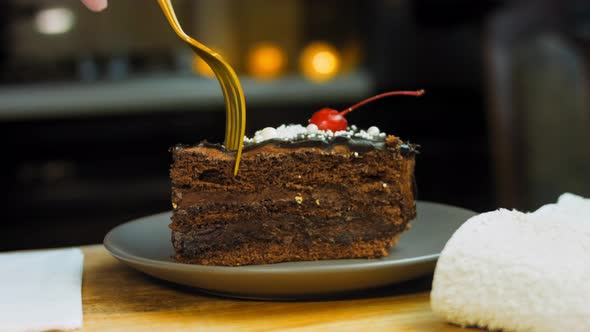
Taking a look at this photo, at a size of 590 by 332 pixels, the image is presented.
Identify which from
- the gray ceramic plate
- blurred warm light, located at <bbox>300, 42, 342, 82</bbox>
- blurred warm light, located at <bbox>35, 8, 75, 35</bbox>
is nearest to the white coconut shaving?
the gray ceramic plate

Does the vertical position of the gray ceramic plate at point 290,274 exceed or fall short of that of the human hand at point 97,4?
it falls short

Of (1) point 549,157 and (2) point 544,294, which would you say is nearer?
(2) point 544,294

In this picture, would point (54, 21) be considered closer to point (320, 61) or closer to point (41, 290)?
point (320, 61)

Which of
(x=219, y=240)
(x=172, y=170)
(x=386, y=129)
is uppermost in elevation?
(x=172, y=170)

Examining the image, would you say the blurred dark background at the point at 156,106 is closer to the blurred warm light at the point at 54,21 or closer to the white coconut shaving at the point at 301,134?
the blurred warm light at the point at 54,21

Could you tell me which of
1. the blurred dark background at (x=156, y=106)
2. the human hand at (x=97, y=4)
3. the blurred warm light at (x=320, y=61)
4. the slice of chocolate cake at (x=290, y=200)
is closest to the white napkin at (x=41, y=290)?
the slice of chocolate cake at (x=290, y=200)

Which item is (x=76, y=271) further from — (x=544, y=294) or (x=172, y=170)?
(x=544, y=294)

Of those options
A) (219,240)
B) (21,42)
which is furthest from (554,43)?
(21,42)

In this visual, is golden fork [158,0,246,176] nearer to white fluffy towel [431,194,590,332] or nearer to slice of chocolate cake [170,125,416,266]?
slice of chocolate cake [170,125,416,266]
